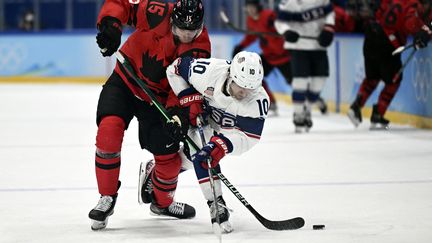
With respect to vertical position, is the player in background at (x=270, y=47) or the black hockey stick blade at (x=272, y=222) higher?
the black hockey stick blade at (x=272, y=222)

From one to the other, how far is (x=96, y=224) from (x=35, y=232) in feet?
0.85

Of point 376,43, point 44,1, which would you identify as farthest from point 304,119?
point 44,1

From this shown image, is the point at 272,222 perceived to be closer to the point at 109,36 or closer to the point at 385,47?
the point at 109,36

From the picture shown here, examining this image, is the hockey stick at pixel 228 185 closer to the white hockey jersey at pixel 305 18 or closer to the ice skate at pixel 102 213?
the ice skate at pixel 102 213

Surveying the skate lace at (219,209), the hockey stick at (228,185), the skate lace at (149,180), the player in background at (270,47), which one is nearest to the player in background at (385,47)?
the player in background at (270,47)

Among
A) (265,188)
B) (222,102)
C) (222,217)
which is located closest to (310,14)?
(265,188)

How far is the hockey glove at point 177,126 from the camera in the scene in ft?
13.6

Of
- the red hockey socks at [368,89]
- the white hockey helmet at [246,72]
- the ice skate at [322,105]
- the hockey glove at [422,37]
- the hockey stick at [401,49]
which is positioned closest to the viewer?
the white hockey helmet at [246,72]

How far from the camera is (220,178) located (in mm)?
4227

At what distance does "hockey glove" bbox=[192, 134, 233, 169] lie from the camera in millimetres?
4082

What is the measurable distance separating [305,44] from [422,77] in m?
1.09

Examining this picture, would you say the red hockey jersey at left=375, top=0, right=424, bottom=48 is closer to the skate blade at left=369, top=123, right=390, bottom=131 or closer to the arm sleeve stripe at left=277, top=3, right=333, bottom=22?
the arm sleeve stripe at left=277, top=3, right=333, bottom=22

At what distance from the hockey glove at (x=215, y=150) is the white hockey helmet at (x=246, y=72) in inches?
9.9

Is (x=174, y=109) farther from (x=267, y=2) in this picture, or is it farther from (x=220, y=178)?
(x=267, y=2)
